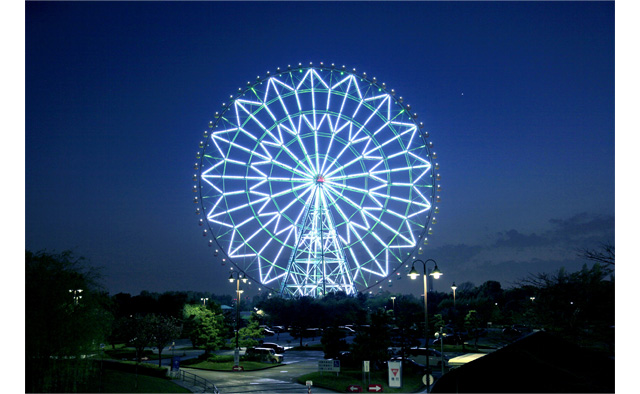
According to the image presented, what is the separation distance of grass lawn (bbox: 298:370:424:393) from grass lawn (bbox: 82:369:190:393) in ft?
20.0

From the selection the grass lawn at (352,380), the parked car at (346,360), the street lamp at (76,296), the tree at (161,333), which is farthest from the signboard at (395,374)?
the tree at (161,333)

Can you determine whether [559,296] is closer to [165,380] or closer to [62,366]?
[165,380]

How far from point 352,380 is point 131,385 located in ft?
32.6

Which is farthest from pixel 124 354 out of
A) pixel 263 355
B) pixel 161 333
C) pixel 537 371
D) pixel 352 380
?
pixel 537 371

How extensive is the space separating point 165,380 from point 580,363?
18.9m

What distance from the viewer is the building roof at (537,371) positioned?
10633mm

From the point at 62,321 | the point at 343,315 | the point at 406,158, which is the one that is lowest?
the point at 343,315

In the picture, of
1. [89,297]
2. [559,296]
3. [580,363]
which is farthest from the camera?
[559,296]

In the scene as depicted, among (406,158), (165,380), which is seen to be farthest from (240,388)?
(406,158)

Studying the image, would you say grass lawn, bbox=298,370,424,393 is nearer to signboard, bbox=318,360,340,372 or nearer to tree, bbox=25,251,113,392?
signboard, bbox=318,360,340,372

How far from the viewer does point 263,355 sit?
34250 mm

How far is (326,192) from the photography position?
36.1m

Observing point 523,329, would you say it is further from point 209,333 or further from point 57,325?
point 57,325

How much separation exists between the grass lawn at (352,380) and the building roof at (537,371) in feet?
35.9
